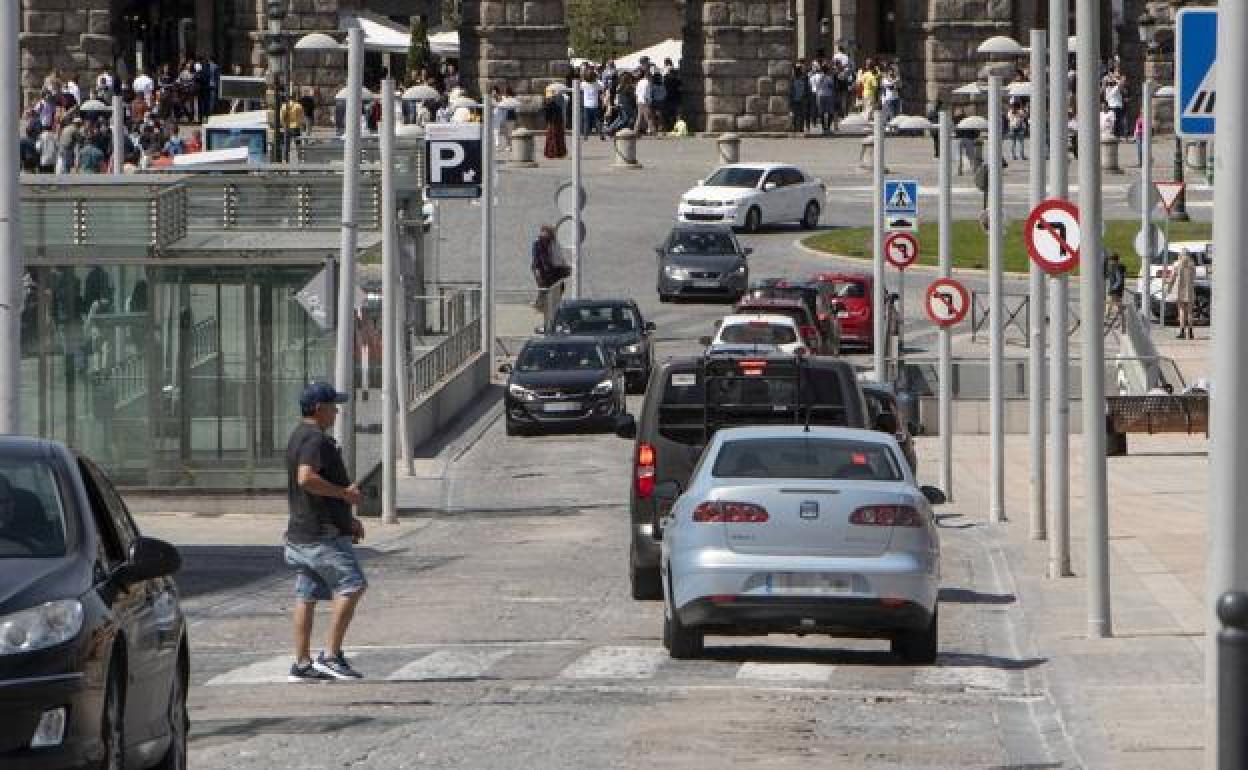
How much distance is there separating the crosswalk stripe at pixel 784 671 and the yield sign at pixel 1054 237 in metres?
8.18

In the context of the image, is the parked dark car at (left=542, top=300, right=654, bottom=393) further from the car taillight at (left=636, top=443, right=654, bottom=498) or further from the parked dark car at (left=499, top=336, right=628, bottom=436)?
the car taillight at (left=636, top=443, right=654, bottom=498)

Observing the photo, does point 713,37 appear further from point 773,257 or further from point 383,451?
point 383,451

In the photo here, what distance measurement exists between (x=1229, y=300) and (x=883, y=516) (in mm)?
6578

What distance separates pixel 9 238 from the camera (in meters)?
21.1

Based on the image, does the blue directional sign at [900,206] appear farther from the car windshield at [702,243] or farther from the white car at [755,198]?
the white car at [755,198]

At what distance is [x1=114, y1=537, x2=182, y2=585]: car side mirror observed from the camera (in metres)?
12.5

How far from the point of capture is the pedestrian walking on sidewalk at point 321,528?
58.7 feet

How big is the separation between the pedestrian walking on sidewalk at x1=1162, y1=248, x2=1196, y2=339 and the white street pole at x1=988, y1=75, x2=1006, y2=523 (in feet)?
66.2

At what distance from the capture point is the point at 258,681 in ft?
60.3

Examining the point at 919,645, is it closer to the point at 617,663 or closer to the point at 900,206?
the point at 617,663

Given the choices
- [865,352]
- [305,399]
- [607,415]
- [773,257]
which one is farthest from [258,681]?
[773,257]

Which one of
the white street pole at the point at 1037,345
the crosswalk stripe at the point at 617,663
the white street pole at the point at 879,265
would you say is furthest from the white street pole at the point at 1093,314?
the white street pole at the point at 879,265

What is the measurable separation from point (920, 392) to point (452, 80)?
35542 mm

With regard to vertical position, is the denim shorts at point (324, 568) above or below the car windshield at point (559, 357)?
above
